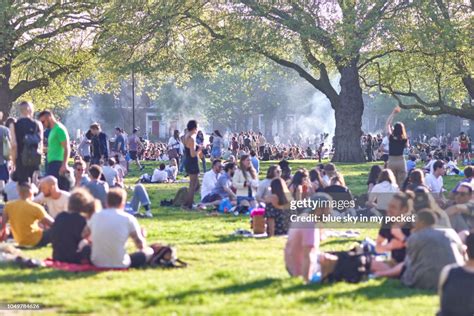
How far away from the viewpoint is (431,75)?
48.0 meters

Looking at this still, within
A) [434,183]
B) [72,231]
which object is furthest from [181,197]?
[72,231]

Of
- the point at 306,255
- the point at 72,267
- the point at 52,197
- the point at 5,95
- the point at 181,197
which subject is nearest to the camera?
the point at 306,255

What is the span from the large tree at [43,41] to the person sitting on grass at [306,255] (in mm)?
33557

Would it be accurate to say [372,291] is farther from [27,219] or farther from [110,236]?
[27,219]

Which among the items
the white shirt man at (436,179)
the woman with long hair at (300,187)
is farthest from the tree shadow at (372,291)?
the white shirt man at (436,179)

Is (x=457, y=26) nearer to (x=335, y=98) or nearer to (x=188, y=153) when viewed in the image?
(x=335, y=98)

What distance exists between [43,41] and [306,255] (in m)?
36.6

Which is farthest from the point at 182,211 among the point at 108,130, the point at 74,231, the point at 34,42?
the point at 108,130

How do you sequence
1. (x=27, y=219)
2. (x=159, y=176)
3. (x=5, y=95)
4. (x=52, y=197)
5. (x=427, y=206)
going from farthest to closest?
1. (x=5, y=95)
2. (x=159, y=176)
3. (x=52, y=197)
4. (x=27, y=219)
5. (x=427, y=206)

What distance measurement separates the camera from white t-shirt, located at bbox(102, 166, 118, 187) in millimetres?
24281

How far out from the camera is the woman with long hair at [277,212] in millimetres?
17203

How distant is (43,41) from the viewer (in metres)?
47.6

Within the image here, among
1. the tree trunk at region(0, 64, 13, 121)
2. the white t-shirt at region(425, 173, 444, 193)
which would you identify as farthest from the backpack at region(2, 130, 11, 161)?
the tree trunk at region(0, 64, 13, 121)

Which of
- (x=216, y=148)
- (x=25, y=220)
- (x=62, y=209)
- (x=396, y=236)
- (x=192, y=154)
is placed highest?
(x=216, y=148)
